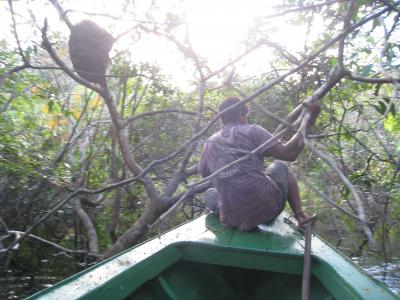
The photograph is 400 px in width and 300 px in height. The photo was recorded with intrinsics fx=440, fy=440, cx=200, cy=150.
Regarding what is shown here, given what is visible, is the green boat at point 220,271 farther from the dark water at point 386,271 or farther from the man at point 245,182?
the dark water at point 386,271

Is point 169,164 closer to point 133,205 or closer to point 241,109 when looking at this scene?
point 133,205

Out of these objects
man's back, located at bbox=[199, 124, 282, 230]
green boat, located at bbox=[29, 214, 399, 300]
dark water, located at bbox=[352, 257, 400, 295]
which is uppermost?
man's back, located at bbox=[199, 124, 282, 230]

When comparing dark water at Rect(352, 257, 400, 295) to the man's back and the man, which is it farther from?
the man's back

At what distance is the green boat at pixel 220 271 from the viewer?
204cm

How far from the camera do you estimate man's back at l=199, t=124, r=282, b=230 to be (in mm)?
2984

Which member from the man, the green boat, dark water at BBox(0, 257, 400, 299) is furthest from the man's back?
dark water at BBox(0, 257, 400, 299)

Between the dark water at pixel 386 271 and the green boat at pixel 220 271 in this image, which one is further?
the dark water at pixel 386 271

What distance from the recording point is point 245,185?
9.85ft

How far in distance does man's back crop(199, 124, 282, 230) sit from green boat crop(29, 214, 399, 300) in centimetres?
10

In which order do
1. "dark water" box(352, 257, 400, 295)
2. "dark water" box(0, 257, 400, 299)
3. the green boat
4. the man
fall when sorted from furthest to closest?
1. "dark water" box(352, 257, 400, 295)
2. "dark water" box(0, 257, 400, 299)
3. the man
4. the green boat

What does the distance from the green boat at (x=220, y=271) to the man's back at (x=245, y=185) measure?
0.10 meters

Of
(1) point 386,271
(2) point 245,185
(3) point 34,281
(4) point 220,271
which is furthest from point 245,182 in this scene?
(3) point 34,281

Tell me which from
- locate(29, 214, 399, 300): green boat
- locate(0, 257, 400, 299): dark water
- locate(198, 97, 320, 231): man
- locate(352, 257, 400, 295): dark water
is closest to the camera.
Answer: locate(29, 214, 399, 300): green boat

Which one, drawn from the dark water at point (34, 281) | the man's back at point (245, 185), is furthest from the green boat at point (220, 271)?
the dark water at point (34, 281)
